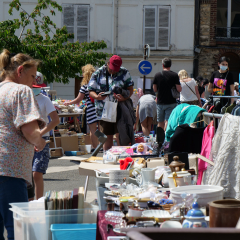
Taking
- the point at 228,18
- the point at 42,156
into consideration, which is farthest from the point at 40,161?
the point at 228,18

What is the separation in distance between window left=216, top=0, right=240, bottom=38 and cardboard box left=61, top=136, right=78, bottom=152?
15151mm

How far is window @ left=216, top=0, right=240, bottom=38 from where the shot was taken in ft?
75.4

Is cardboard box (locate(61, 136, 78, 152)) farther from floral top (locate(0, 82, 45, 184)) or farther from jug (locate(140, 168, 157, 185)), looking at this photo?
floral top (locate(0, 82, 45, 184))

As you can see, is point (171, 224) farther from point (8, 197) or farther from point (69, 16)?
point (69, 16)

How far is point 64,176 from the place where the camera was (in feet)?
24.0

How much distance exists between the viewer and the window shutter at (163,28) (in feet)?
74.3

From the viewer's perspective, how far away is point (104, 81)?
6.38 meters

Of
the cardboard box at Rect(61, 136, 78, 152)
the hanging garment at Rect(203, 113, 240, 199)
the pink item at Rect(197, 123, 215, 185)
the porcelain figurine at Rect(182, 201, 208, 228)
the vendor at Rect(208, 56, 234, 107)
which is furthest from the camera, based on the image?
the cardboard box at Rect(61, 136, 78, 152)

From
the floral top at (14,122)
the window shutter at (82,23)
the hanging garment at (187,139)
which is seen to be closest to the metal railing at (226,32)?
the window shutter at (82,23)

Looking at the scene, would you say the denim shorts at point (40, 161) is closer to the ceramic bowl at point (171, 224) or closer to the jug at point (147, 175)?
the jug at point (147, 175)

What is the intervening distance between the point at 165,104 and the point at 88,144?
2910 mm

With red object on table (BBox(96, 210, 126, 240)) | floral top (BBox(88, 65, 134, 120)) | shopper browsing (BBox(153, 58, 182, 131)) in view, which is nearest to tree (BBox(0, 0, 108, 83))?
shopper browsing (BBox(153, 58, 182, 131))

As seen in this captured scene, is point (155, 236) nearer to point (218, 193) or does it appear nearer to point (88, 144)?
point (218, 193)

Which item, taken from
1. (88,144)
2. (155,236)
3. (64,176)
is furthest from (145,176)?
(88,144)
